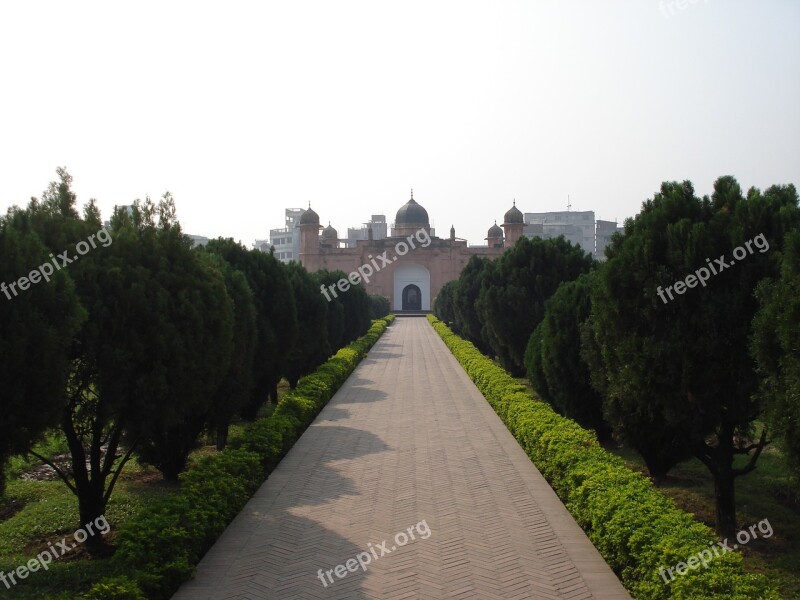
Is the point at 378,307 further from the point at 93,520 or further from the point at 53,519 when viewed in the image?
the point at 93,520

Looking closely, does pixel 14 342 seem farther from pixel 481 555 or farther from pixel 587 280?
pixel 587 280

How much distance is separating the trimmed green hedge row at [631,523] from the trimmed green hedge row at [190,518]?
3.46 metres

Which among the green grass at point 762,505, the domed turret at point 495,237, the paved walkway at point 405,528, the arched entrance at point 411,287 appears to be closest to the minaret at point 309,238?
the arched entrance at point 411,287

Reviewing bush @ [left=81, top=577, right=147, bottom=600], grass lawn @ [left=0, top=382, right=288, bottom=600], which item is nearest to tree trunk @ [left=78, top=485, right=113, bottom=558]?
grass lawn @ [left=0, top=382, right=288, bottom=600]

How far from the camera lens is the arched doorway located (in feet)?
190

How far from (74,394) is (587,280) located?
807 centimetres

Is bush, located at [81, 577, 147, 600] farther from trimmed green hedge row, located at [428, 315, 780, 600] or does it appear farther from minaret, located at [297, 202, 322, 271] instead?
minaret, located at [297, 202, 322, 271]

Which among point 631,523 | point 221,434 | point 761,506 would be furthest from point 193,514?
point 761,506

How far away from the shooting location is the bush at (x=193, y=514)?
5.01 metres

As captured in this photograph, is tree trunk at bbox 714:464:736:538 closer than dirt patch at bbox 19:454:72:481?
Yes

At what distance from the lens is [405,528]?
21.4 ft

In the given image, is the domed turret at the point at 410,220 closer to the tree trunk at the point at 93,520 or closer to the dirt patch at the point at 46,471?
the dirt patch at the point at 46,471

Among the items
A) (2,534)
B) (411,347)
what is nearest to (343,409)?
(2,534)

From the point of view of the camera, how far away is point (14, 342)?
486 centimetres
